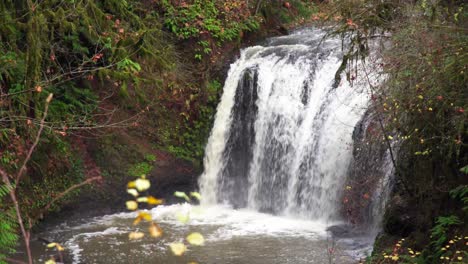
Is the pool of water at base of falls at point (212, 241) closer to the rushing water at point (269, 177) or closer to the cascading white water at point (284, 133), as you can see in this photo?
the rushing water at point (269, 177)

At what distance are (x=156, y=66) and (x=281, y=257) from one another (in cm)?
642

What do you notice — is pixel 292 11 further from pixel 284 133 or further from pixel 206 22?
pixel 284 133

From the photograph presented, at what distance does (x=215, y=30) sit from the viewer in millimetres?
15977

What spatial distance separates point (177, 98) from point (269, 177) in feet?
10.2

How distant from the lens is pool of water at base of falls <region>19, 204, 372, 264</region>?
9992 millimetres

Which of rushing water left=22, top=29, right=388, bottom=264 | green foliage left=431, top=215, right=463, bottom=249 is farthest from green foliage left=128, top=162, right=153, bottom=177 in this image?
green foliage left=431, top=215, right=463, bottom=249

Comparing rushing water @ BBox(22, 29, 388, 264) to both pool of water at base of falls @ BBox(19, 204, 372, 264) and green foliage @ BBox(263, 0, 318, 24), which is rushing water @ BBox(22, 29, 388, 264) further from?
green foliage @ BBox(263, 0, 318, 24)

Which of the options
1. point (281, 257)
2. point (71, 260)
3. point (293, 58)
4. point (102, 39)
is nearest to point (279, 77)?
point (293, 58)

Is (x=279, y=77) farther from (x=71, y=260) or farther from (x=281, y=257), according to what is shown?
(x=71, y=260)

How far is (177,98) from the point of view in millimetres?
14844

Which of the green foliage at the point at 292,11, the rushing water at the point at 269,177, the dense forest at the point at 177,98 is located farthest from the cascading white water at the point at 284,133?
the green foliage at the point at 292,11

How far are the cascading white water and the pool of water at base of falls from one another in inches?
28.7

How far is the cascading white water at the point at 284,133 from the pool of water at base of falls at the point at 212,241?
73 centimetres

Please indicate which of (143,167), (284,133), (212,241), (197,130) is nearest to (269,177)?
(284,133)
